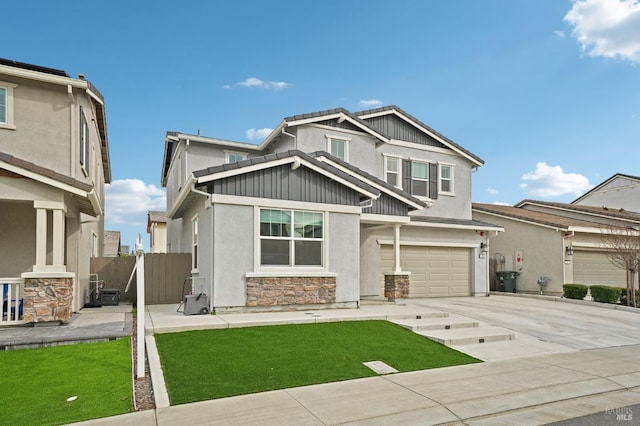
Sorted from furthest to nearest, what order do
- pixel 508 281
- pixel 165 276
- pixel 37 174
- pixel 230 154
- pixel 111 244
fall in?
pixel 111 244, pixel 508 281, pixel 230 154, pixel 165 276, pixel 37 174

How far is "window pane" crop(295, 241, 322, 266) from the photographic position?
39.1ft

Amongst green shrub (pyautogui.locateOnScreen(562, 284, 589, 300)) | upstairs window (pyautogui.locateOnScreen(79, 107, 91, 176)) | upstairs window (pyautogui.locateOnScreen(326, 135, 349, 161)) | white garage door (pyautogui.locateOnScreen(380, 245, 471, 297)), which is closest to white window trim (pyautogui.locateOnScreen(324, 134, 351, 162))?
upstairs window (pyautogui.locateOnScreen(326, 135, 349, 161))

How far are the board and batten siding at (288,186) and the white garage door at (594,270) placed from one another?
41.1ft

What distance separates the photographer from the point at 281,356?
7.44m

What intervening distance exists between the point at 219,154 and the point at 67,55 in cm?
614

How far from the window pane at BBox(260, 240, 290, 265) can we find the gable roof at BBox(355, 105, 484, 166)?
800cm

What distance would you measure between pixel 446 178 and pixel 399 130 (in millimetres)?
2969

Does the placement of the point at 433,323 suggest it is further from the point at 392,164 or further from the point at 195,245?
the point at 392,164

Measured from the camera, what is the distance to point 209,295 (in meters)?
11.0

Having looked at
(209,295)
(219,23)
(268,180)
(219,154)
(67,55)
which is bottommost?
(209,295)

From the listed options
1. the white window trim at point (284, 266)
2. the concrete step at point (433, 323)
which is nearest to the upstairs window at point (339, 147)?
the white window trim at point (284, 266)

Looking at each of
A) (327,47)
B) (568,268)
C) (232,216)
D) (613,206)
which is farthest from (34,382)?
(613,206)

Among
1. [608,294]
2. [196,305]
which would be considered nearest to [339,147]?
[196,305]

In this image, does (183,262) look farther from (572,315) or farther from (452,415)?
(572,315)
